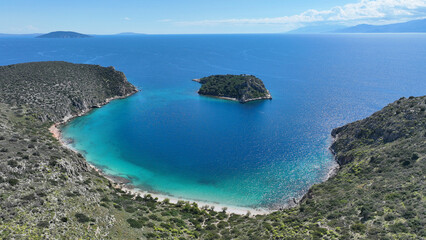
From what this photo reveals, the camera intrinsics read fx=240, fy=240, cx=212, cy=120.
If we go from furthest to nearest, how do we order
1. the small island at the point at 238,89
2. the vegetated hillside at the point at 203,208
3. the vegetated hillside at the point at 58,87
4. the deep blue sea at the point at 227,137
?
the small island at the point at 238,89 < the vegetated hillside at the point at 58,87 < the deep blue sea at the point at 227,137 < the vegetated hillside at the point at 203,208

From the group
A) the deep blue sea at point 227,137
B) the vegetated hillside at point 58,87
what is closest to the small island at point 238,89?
the deep blue sea at point 227,137

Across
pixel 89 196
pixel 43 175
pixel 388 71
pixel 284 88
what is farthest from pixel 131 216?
pixel 388 71

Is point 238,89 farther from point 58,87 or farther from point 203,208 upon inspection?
point 203,208

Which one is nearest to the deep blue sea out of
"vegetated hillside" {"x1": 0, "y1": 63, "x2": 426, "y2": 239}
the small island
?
the small island

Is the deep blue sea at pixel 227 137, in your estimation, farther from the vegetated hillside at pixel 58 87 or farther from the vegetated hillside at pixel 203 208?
the vegetated hillside at pixel 203 208

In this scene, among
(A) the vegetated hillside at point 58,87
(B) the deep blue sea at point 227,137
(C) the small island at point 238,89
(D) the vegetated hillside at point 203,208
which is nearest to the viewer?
(D) the vegetated hillside at point 203,208

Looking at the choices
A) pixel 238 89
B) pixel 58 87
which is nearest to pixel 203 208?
pixel 58 87

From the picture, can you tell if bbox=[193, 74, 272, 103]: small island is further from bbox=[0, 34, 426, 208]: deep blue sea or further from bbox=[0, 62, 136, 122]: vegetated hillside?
bbox=[0, 62, 136, 122]: vegetated hillside
